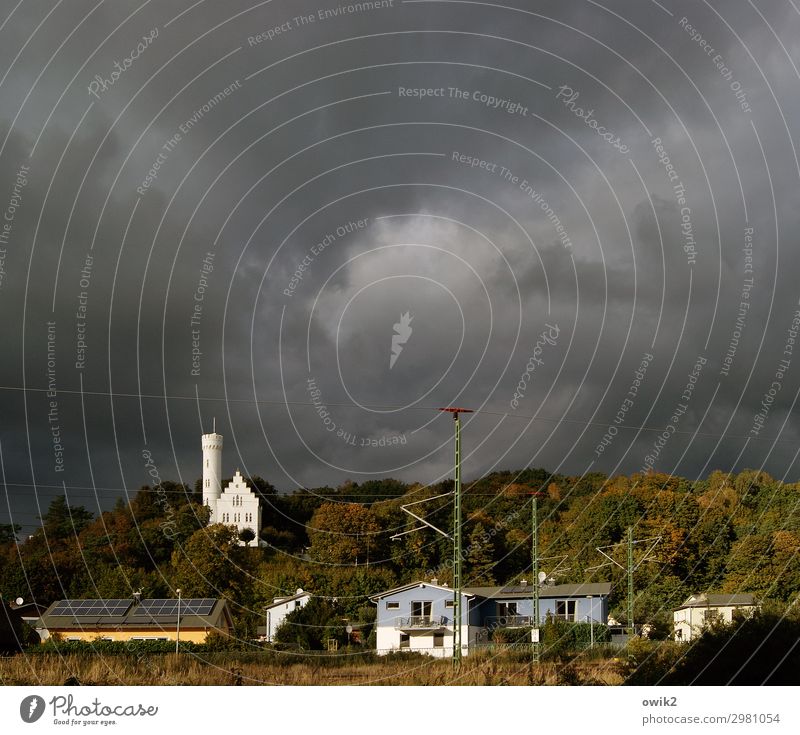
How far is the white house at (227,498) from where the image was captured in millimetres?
111688

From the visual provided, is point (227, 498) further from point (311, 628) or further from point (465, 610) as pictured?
point (311, 628)

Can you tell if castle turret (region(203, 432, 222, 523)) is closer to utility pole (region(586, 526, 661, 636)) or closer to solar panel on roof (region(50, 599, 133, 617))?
solar panel on roof (region(50, 599, 133, 617))

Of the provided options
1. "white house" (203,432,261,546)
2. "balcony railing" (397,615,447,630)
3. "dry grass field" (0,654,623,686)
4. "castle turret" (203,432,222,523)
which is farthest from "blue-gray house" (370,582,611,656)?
"castle turret" (203,432,222,523)

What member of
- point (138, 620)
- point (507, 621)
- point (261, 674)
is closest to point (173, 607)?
point (138, 620)

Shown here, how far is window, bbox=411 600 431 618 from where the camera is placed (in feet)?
190

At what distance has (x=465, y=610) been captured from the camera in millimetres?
57656

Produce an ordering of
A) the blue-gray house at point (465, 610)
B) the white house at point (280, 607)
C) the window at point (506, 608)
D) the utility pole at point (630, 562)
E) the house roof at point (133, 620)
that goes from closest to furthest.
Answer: the utility pole at point (630, 562) < the house roof at point (133, 620) < the blue-gray house at point (465, 610) < the white house at point (280, 607) < the window at point (506, 608)

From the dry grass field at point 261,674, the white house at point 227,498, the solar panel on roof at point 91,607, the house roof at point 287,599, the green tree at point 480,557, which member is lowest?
the dry grass field at point 261,674

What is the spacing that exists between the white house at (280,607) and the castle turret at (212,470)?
53084 mm

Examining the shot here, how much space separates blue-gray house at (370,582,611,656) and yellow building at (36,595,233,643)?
32.1 ft

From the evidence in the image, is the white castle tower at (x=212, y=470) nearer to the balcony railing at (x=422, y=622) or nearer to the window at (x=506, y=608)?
the window at (x=506, y=608)

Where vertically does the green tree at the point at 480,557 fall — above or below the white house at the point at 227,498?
below

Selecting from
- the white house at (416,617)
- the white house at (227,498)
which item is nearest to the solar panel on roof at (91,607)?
the white house at (416,617)
